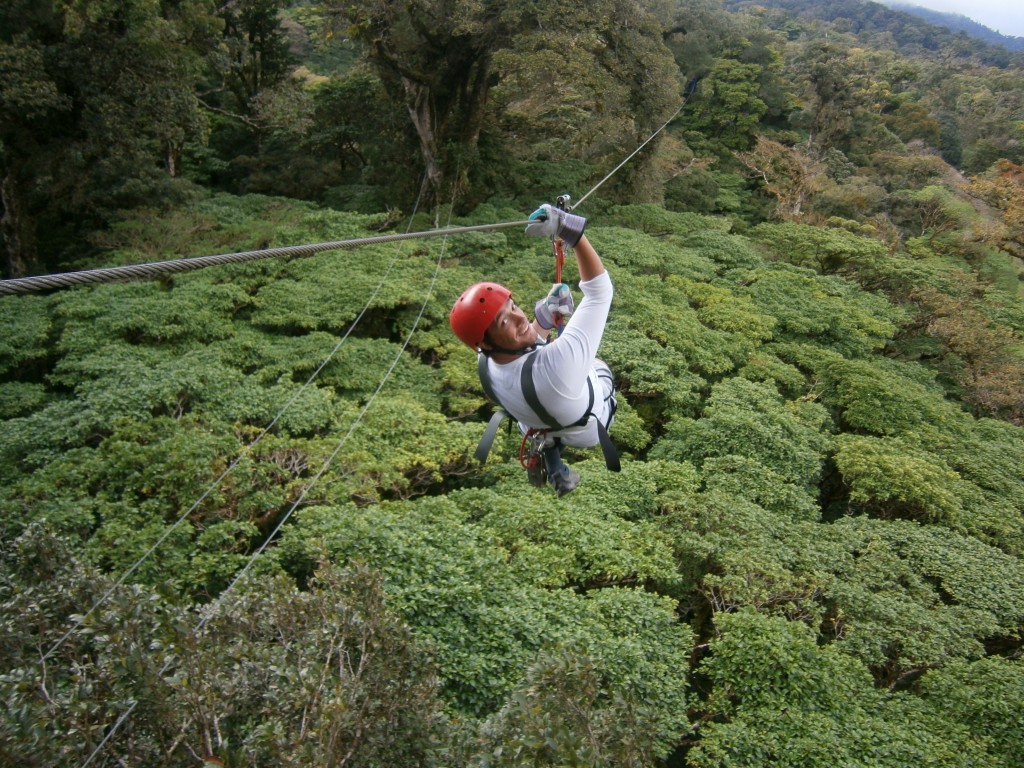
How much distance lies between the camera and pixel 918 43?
64.1 m

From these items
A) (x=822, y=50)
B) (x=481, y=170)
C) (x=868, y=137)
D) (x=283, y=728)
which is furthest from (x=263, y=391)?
(x=868, y=137)

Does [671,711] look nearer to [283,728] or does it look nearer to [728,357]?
[283,728]

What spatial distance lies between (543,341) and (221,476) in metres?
3.02

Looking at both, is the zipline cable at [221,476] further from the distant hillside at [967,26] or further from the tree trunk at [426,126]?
the distant hillside at [967,26]

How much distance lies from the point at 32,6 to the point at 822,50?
884 inches

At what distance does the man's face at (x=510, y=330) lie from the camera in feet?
8.79

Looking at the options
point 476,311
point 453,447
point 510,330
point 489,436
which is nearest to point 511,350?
point 510,330

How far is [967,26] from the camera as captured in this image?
439ft

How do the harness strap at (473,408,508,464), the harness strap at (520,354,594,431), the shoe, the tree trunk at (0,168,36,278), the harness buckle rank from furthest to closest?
the tree trunk at (0,168,36,278) → the shoe → the harness buckle → the harness strap at (473,408,508,464) → the harness strap at (520,354,594,431)

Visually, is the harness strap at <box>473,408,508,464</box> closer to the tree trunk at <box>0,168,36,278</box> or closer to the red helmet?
the red helmet

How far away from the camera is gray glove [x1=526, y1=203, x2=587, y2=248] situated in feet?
8.81

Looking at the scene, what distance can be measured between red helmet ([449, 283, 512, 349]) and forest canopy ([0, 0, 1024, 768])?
1.65 m

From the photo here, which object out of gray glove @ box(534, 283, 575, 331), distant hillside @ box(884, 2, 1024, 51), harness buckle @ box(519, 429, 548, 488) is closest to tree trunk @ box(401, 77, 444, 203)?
harness buckle @ box(519, 429, 548, 488)

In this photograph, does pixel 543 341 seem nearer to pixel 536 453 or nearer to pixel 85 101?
pixel 536 453
